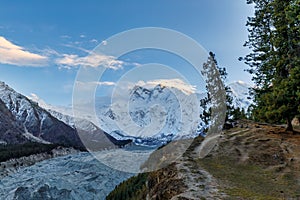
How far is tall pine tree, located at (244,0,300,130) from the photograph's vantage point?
26953 mm

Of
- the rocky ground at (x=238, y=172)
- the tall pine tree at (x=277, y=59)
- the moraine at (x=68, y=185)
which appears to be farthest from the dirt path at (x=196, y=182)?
the moraine at (x=68, y=185)

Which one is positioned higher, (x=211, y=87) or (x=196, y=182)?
(x=211, y=87)

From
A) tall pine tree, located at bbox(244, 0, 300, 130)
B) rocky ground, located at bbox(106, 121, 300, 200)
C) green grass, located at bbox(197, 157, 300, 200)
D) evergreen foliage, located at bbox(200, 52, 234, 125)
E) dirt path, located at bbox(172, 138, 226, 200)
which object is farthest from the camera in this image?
evergreen foliage, located at bbox(200, 52, 234, 125)

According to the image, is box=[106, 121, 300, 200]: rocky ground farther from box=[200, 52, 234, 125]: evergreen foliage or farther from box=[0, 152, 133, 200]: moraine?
box=[0, 152, 133, 200]: moraine

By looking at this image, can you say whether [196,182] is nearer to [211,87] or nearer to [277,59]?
[277,59]

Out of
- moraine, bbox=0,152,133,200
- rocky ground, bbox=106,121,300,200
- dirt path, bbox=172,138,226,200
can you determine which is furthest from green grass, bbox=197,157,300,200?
moraine, bbox=0,152,133,200

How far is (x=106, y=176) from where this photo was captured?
11325cm

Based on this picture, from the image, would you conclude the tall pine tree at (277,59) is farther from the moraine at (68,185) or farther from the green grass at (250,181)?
the moraine at (68,185)

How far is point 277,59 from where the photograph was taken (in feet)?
106

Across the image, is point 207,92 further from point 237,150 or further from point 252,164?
point 252,164

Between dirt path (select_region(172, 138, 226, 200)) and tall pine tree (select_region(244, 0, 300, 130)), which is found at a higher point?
tall pine tree (select_region(244, 0, 300, 130))

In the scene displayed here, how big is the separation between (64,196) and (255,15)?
78.5 meters

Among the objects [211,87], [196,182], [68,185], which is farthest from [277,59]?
[68,185]

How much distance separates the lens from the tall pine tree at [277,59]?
2695 centimetres
